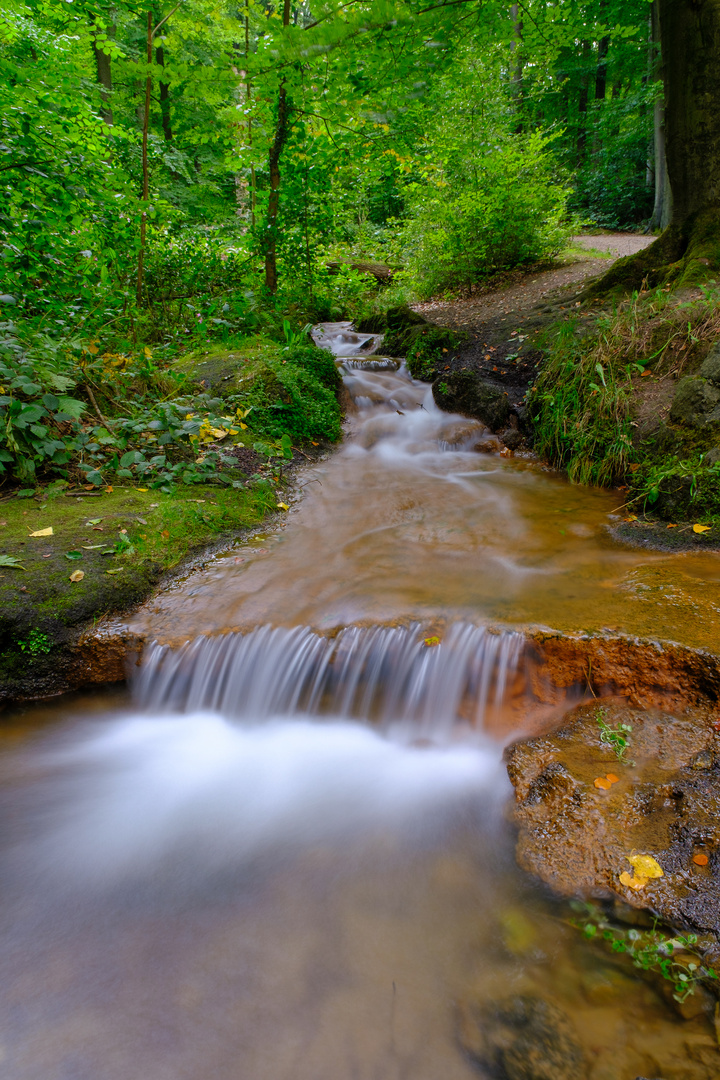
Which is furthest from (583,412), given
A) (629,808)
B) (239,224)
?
(239,224)

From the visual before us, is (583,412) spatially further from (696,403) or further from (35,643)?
(35,643)

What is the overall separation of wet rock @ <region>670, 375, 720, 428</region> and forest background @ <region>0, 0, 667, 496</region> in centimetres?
379

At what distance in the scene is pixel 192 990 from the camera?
210cm

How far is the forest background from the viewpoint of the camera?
4777 millimetres

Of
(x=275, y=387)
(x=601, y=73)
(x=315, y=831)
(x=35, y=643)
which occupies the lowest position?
(x=315, y=831)

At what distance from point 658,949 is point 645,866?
28 cm

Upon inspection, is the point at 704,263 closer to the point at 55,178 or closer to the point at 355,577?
the point at 355,577

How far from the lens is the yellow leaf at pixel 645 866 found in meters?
2.14

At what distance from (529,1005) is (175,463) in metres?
4.74

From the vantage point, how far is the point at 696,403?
4793 mm

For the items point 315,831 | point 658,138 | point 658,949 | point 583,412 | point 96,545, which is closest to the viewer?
point 658,949

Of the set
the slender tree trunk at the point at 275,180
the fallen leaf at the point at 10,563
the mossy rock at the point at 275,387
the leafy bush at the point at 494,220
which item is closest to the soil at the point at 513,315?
the leafy bush at the point at 494,220

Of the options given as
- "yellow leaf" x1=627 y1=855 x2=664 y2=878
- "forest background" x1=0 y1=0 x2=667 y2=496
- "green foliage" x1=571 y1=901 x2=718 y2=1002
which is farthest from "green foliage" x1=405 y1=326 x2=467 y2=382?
"green foliage" x1=571 y1=901 x2=718 y2=1002

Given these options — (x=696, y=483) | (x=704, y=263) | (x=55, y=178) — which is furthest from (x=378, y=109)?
(x=696, y=483)
